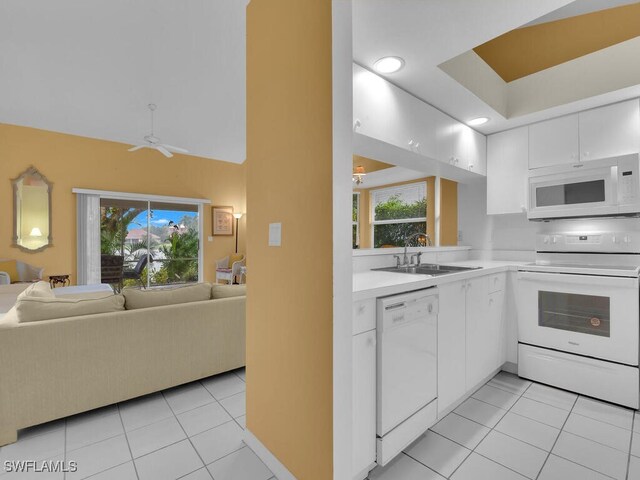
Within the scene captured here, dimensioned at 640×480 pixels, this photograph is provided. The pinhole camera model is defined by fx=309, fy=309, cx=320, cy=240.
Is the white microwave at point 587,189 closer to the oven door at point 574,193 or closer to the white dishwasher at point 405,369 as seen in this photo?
the oven door at point 574,193

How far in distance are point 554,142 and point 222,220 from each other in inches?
241

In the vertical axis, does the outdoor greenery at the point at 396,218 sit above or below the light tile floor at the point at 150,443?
above

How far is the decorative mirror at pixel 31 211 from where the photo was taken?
4887mm

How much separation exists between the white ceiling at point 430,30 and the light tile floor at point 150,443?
96.7 inches

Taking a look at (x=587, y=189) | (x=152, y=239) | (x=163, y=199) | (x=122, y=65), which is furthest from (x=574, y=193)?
(x=152, y=239)

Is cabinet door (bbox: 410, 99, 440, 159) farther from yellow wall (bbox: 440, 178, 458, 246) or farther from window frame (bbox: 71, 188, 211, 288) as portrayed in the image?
window frame (bbox: 71, 188, 211, 288)

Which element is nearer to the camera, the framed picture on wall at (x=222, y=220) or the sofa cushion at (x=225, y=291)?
the sofa cushion at (x=225, y=291)

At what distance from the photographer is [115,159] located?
5723mm

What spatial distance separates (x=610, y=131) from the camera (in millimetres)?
2566

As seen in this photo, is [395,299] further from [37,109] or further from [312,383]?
[37,109]

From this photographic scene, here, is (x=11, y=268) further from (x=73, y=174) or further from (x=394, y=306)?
(x=394, y=306)

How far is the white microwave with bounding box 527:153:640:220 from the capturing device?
7.97 ft

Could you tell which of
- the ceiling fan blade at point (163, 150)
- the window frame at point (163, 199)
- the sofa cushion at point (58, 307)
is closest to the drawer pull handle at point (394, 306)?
the sofa cushion at point (58, 307)

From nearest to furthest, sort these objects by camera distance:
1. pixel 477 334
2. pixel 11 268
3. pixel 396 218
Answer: pixel 477 334 < pixel 396 218 < pixel 11 268
